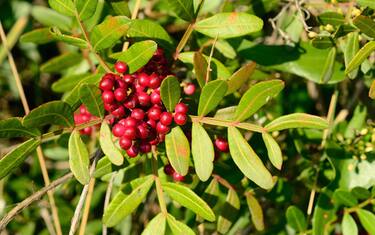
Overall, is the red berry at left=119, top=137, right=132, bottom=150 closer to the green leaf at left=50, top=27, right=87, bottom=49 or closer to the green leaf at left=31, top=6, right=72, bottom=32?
the green leaf at left=50, top=27, right=87, bottom=49

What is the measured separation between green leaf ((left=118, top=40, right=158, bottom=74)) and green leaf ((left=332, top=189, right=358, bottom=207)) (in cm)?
81

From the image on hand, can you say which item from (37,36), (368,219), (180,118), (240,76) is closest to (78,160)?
(180,118)

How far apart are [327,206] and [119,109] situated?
87cm

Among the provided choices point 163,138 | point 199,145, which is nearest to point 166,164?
point 163,138

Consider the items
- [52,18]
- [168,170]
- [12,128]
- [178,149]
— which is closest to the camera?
[12,128]

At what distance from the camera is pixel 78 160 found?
1.49m

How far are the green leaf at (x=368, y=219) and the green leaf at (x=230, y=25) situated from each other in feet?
2.39

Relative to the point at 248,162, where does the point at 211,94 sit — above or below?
above

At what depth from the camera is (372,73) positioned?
74.9 inches

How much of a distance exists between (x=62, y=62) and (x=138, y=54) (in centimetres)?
76

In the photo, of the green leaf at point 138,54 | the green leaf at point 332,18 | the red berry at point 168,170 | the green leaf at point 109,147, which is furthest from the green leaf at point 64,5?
the green leaf at point 332,18

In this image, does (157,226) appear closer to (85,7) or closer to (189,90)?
(189,90)

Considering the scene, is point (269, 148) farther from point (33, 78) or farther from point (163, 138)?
point (33, 78)

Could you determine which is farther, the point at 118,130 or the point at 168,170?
the point at 168,170
